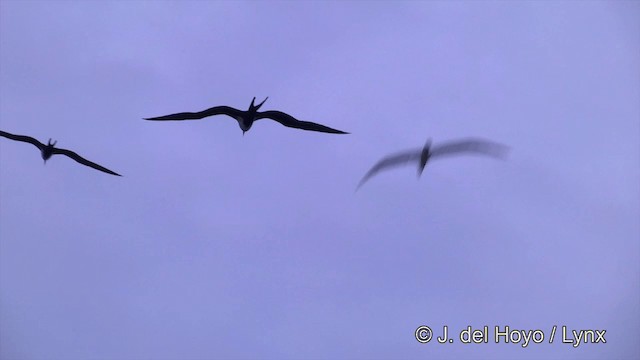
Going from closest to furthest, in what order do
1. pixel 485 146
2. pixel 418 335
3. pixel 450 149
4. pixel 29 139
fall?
1. pixel 485 146
2. pixel 450 149
3. pixel 418 335
4. pixel 29 139

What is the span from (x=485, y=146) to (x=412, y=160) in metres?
7.74

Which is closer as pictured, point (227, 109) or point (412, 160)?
point (227, 109)

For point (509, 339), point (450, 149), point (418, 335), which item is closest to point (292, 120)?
point (450, 149)

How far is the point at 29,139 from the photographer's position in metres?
46.5

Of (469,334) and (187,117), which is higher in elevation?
(187,117)

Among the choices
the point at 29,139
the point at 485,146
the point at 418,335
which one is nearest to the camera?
the point at 485,146

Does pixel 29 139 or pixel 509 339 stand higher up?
pixel 29 139

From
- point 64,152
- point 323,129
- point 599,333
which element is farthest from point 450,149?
point 64,152

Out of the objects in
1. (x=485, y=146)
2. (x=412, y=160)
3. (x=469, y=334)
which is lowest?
(x=469, y=334)

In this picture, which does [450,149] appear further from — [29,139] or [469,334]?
[29,139]

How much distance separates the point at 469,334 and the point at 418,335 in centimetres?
304

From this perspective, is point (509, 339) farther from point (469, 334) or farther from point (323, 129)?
point (323, 129)

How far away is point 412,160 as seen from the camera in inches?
1688

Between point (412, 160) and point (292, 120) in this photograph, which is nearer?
point (292, 120)
